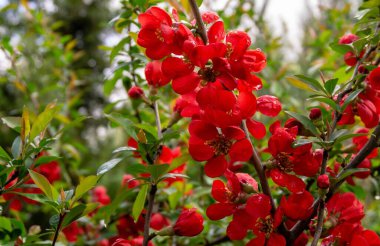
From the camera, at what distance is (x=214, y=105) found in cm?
65

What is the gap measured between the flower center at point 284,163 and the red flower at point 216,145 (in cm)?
7

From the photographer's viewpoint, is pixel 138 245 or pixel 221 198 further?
pixel 138 245

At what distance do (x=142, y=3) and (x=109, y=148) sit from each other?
5.80 metres

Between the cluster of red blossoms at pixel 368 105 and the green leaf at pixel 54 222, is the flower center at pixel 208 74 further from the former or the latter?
the green leaf at pixel 54 222

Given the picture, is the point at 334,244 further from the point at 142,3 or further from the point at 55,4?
the point at 55,4

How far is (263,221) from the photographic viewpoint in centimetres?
73

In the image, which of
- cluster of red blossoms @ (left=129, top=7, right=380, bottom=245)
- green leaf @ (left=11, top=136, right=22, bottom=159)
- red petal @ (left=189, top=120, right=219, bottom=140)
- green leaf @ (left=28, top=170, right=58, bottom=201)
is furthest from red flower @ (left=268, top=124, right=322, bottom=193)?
green leaf @ (left=11, top=136, right=22, bottom=159)

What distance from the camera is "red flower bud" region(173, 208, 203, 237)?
2.57 feet

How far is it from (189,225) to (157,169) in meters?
0.13

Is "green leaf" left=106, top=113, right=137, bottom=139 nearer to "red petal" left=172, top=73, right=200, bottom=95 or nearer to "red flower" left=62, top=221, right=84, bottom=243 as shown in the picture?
"red petal" left=172, top=73, right=200, bottom=95

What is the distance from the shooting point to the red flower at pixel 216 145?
0.68 metres

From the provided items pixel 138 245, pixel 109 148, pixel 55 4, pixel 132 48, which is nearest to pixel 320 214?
pixel 138 245

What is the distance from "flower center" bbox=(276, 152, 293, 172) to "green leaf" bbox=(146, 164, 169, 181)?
194 mm

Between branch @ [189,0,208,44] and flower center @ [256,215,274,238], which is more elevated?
branch @ [189,0,208,44]
